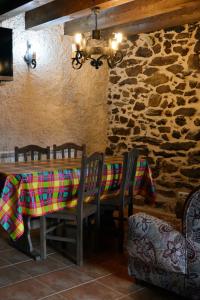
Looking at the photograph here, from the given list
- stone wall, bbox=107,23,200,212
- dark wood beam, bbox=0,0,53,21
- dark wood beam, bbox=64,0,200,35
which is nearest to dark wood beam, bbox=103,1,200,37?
dark wood beam, bbox=64,0,200,35

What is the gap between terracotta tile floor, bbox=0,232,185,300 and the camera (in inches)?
99.9

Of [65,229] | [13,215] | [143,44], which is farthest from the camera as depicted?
[143,44]

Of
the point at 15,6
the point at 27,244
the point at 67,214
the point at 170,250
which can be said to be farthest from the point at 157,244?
the point at 15,6

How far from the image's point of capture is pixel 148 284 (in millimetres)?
2699

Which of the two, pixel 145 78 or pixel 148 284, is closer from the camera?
pixel 148 284

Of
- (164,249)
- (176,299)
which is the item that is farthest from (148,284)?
(164,249)

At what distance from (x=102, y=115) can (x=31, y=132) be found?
4.67 feet

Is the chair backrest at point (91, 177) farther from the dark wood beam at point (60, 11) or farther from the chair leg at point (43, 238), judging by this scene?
the dark wood beam at point (60, 11)

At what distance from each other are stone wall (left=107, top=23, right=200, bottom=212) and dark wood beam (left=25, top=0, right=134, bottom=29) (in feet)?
4.69

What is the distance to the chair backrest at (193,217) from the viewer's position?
2.19 m

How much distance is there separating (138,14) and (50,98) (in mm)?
1718

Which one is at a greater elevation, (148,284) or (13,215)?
(13,215)

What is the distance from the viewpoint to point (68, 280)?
2.77 metres

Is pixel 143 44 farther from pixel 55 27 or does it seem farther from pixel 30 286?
pixel 30 286
